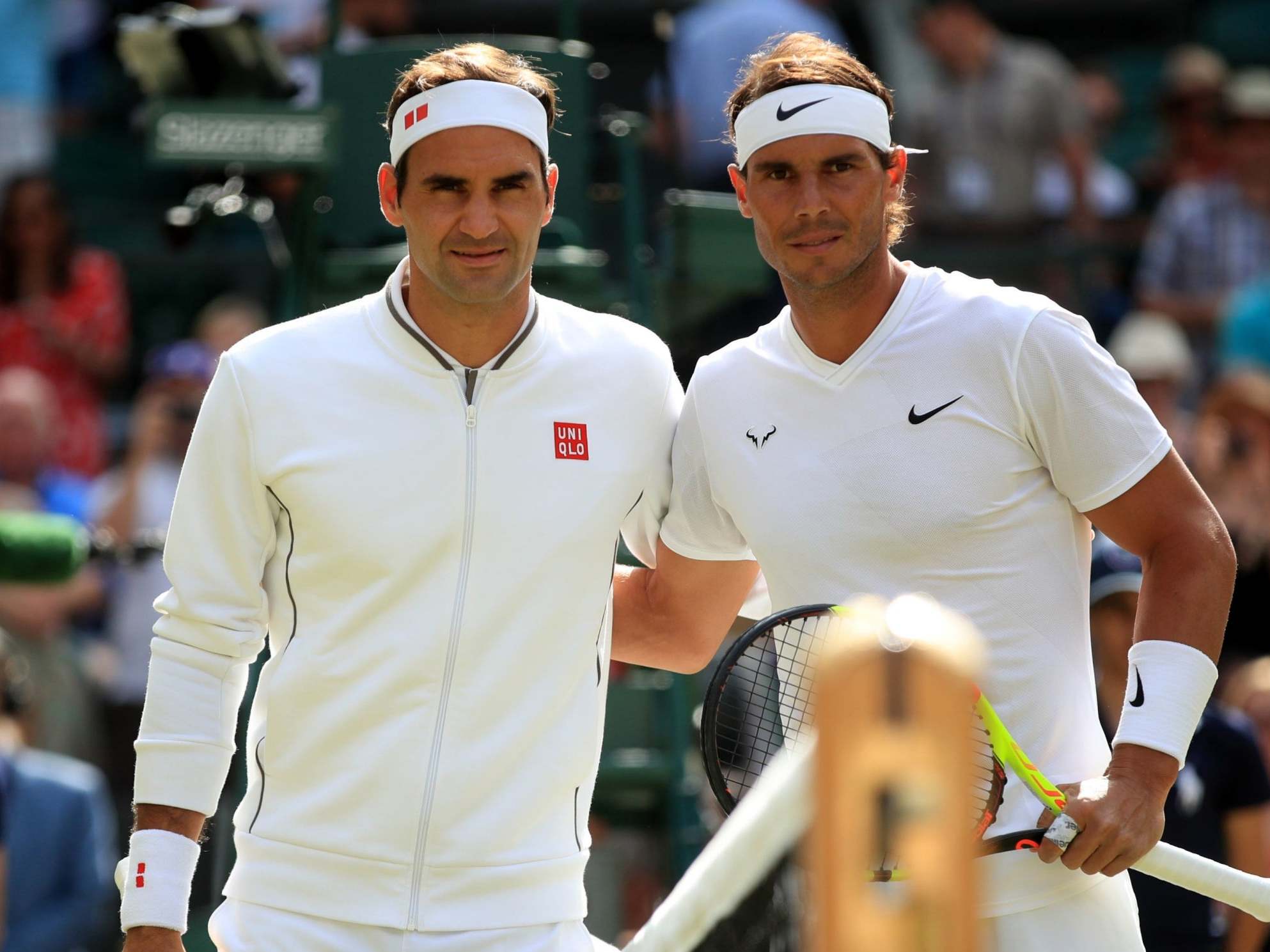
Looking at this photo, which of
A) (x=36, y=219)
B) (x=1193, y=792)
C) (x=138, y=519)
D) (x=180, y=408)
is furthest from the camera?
(x=36, y=219)

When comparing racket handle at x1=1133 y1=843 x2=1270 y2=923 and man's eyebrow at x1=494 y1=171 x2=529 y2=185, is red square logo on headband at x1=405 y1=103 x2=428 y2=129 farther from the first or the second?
racket handle at x1=1133 y1=843 x2=1270 y2=923

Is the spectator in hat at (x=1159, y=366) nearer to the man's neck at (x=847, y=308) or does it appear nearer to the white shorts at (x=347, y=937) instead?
the man's neck at (x=847, y=308)

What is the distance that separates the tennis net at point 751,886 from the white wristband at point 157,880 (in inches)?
35.3

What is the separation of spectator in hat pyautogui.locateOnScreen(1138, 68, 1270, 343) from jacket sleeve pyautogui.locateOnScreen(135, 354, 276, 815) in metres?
6.60

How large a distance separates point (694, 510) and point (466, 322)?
0.57 meters

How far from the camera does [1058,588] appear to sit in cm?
335

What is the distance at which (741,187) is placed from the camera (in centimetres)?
366

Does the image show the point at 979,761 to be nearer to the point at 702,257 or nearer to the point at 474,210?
the point at 474,210

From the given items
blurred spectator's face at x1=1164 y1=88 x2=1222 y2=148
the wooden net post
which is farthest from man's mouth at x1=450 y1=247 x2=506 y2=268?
blurred spectator's face at x1=1164 y1=88 x2=1222 y2=148

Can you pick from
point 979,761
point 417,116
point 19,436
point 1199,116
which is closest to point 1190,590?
Result: point 979,761

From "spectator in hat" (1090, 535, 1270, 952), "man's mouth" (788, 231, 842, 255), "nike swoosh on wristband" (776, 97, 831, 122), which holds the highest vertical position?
"nike swoosh on wristband" (776, 97, 831, 122)

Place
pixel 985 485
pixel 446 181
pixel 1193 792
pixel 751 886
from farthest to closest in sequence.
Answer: pixel 1193 792 < pixel 446 181 < pixel 985 485 < pixel 751 886

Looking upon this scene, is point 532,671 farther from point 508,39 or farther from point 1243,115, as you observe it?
point 1243,115

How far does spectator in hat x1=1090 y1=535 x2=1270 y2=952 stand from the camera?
5000 millimetres
